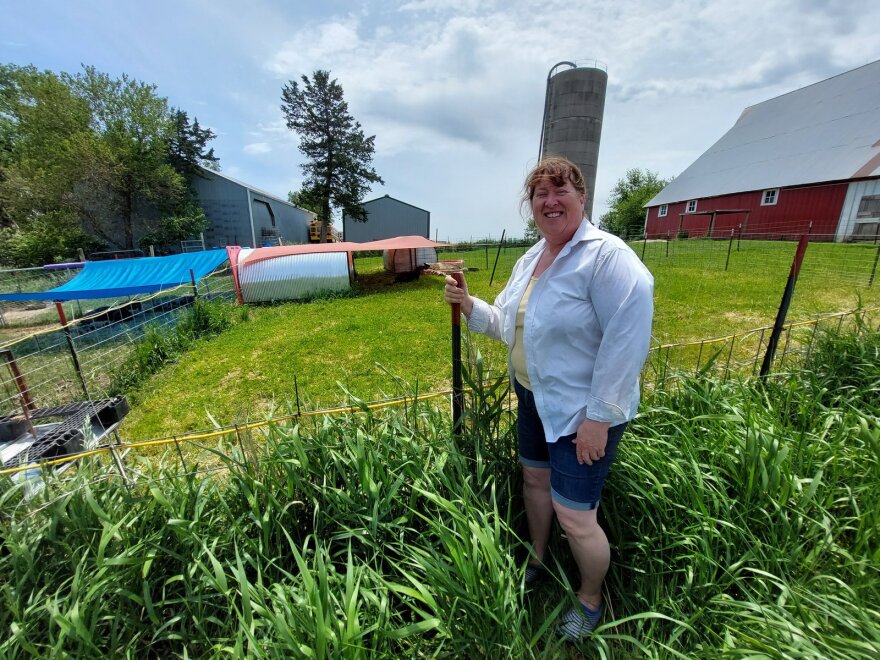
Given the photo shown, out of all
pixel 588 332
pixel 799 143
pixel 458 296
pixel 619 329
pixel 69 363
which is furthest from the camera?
pixel 799 143

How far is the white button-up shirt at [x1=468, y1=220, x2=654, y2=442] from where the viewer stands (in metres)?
1.14

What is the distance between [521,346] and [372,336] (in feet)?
16.6

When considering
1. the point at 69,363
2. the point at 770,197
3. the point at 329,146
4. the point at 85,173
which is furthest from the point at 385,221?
the point at 69,363

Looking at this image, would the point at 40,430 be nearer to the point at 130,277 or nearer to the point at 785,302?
the point at 785,302

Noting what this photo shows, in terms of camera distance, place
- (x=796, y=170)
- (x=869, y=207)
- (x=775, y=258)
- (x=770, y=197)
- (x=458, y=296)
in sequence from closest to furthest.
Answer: (x=458, y=296), (x=775, y=258), (x=869, y=207), (x=796, y=170), (x=770, y=197)

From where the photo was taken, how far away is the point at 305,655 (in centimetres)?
100

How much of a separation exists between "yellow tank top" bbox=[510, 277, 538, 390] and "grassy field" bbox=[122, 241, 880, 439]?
0.46 m

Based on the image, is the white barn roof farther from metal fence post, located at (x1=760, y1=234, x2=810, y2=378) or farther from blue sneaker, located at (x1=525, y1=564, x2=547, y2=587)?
blue sneaker, located at (x1=525, y1=564, x2=547, y2=587)

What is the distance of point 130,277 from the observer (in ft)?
32.0

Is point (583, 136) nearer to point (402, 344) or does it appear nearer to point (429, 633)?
point (402, 344)

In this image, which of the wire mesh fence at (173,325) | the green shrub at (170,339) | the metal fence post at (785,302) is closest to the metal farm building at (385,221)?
the wire mesh fence at (173,325)

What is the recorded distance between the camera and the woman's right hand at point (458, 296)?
1.72 meters

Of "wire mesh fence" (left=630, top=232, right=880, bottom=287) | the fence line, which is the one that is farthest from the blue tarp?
"wire mesh fence" (left=630, top=232, right=880, bottom=287)

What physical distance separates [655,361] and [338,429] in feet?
6.96
